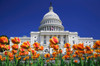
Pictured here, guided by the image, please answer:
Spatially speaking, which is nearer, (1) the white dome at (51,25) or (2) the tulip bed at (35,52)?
(2) the tulip bed at (35,52)

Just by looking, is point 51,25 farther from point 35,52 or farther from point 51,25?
point 35,52

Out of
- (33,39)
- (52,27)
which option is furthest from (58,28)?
(33,39)

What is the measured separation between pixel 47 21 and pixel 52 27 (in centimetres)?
743

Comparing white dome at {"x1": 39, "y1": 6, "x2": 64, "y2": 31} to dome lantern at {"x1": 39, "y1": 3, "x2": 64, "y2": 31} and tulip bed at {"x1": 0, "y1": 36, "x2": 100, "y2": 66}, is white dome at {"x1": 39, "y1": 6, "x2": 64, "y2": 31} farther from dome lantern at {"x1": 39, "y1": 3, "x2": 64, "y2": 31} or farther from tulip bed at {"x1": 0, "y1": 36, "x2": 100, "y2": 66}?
tulip bed at {"x1": 0, "y1": 36, "x2": 100, "y2": 66}

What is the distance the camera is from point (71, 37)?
62.3 m

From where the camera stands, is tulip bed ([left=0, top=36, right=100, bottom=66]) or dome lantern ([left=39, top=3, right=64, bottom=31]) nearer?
tulip bed ([left=0, top=36, right=100, bottom=66])

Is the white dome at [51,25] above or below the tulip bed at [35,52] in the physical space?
above

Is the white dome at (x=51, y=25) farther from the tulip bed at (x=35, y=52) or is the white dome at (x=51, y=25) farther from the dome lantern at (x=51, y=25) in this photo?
the tulip bed at (x=35, y=52)

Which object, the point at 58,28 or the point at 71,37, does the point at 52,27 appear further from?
the point at 71,37

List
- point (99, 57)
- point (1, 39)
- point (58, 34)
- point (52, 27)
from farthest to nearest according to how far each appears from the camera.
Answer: point (52, 27) → point (58, 34) → point (99, 57) → point (1, 39)

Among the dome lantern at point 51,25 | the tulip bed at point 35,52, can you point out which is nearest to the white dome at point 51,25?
the dome lantern at point 51,25

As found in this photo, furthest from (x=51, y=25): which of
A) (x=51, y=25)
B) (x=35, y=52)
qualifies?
(x=35, y=52)

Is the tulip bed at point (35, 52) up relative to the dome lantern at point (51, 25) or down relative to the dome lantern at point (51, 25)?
down

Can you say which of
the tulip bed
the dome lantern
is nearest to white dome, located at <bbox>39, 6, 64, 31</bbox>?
the dome lantern
